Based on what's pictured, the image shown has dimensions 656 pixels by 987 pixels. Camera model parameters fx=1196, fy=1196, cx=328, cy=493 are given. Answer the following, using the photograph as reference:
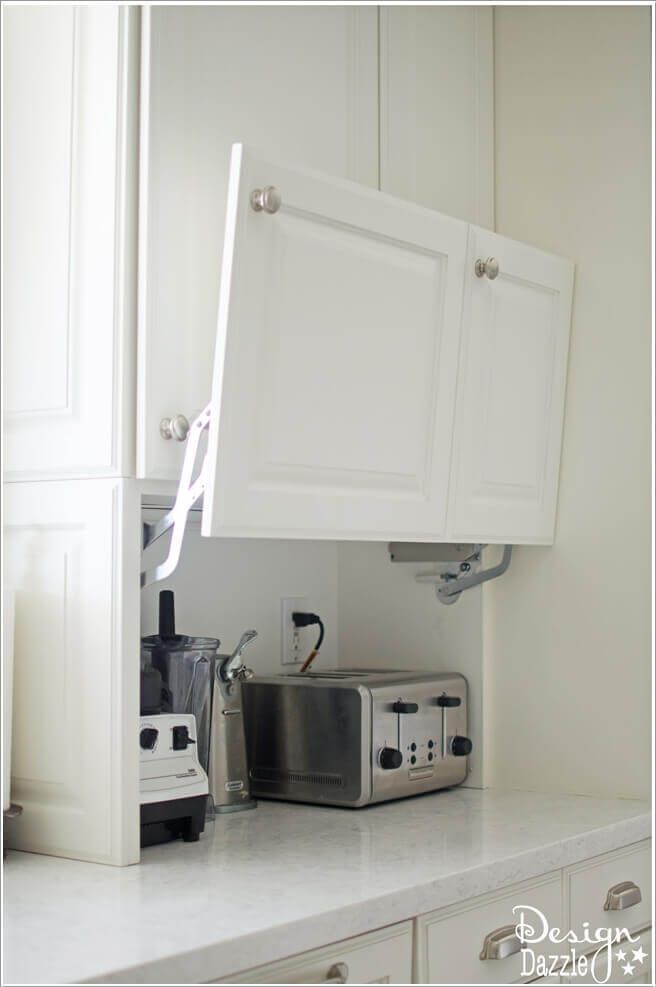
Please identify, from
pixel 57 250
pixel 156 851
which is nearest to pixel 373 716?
pixel 156 851

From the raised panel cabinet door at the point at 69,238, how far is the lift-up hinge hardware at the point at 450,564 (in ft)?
2.81

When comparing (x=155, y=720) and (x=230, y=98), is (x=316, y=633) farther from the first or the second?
(x=230, y=98)

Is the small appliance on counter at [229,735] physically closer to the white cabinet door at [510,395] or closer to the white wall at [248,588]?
the white wall at [248,588]

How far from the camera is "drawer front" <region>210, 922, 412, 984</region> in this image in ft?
4.63

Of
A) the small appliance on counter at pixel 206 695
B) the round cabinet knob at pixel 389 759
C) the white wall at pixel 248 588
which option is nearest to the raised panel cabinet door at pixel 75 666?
the small appliance on counter at pixel 206 695

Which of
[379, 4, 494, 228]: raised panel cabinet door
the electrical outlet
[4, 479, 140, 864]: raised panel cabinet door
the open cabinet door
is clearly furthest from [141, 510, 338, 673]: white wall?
[379, 4, 494, 228]: raised panel cabinet door

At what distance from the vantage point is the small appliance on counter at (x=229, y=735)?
2061mm

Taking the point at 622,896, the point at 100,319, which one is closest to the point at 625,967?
the point at 622,896

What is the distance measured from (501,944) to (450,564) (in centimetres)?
83

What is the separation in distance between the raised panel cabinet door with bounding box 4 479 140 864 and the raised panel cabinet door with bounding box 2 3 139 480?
0.22ft

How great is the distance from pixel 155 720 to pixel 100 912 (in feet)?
1.29

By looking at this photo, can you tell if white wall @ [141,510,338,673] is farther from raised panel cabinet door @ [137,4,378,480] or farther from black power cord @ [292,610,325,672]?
raised panel cabinet door @ [137,4,378,480]

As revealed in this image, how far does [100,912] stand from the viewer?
1.45 metres

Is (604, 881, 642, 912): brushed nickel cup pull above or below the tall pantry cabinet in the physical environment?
below
